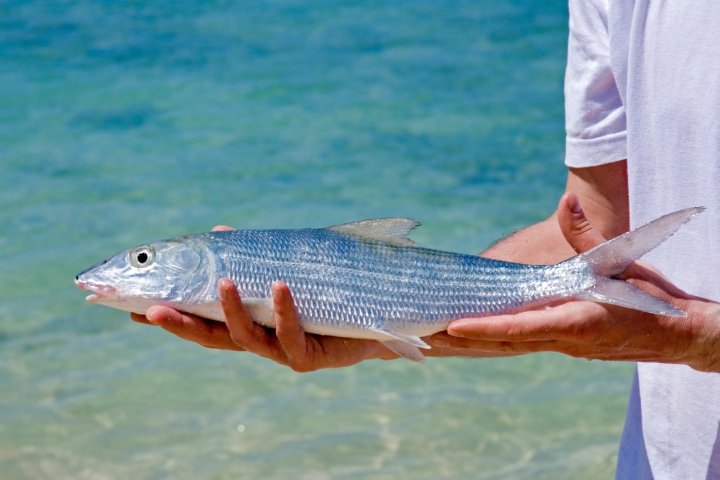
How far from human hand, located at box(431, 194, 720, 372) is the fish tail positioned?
40 millimetres

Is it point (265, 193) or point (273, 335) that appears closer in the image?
point (273, 335)

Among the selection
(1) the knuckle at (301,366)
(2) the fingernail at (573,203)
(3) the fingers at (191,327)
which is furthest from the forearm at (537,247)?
(3) the fingers at (191,327)

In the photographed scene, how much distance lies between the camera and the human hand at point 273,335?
8.72ft

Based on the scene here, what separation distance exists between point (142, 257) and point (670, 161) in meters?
1.64

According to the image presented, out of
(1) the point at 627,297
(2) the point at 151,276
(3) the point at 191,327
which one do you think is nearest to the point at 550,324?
(1) the point at 627,297

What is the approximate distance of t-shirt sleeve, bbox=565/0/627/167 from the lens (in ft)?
8.97

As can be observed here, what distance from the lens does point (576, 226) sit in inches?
101

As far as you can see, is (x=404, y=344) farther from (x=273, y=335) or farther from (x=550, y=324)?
(x=550, y=324)

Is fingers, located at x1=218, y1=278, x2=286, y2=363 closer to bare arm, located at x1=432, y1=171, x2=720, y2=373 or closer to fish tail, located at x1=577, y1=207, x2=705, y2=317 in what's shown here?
bare arm, located at x1=432, y1=171, x2=720, y2=373

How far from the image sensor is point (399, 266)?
9.30 ft

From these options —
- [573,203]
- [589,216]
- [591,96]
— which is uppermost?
[591,96]

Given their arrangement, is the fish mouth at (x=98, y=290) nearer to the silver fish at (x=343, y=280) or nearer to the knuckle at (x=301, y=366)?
the silver fish at (x=343, y=280)

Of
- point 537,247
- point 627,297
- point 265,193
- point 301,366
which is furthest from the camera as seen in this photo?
point 265,193

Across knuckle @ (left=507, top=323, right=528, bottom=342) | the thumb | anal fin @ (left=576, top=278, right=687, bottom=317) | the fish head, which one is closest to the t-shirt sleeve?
the thumb
